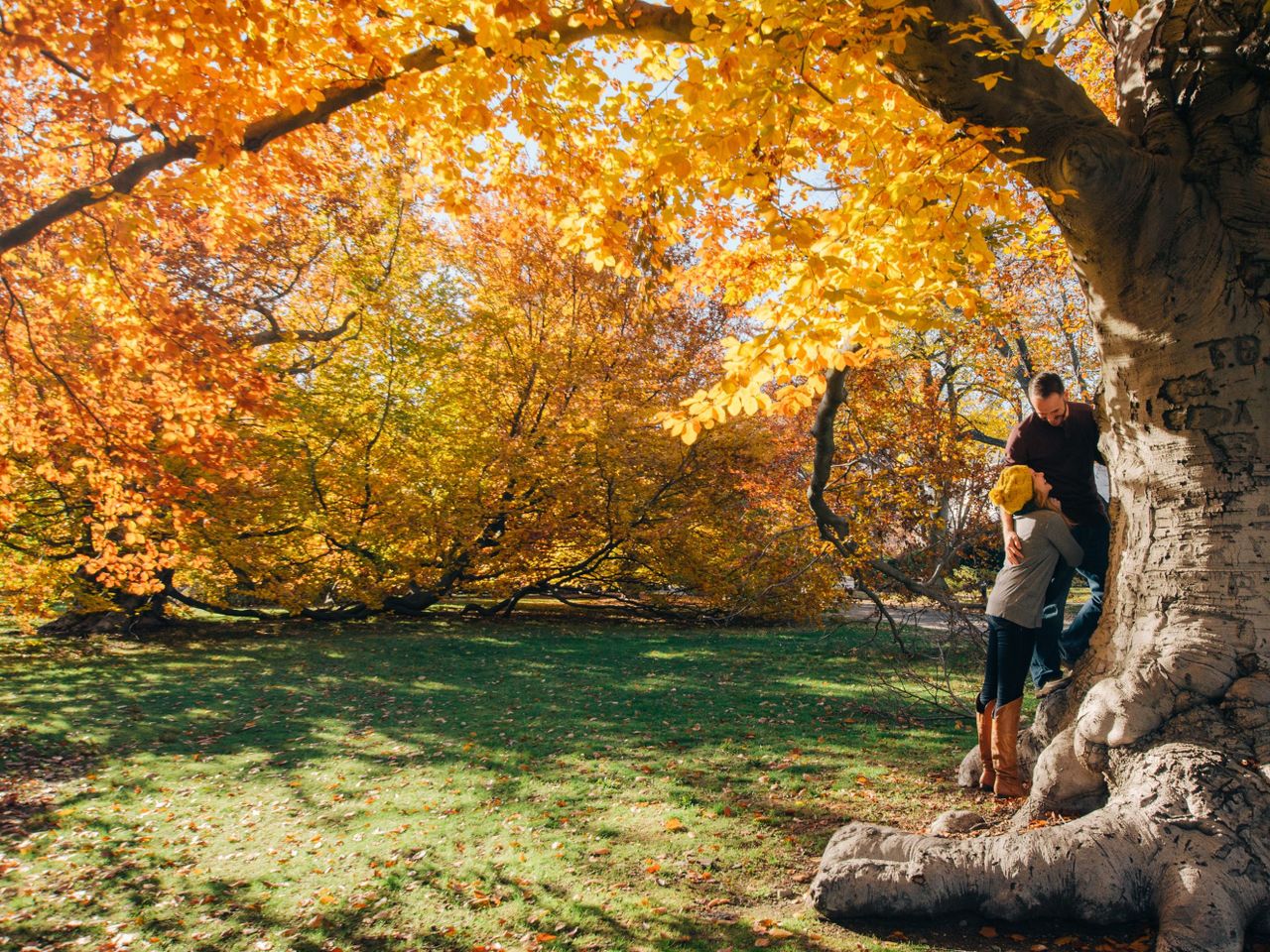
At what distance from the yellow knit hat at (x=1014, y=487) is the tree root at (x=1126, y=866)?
1.40m

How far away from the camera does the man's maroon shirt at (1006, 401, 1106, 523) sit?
4336 mm

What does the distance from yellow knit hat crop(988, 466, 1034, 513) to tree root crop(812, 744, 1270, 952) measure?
1403 mm

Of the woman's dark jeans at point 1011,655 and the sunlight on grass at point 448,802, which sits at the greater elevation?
the woman's dark jeans at point 1011,655

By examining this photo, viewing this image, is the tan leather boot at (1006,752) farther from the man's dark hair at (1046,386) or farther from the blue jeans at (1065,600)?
the man's dark hair at (1046,386)

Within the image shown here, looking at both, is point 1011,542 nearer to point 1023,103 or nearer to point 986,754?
point 986,754

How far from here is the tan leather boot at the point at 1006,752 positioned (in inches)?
165

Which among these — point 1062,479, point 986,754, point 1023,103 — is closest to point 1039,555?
point 1062,479

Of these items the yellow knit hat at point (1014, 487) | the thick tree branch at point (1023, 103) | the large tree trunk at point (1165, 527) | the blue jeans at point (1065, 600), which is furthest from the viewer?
the blue jeans at point (1065, 600)

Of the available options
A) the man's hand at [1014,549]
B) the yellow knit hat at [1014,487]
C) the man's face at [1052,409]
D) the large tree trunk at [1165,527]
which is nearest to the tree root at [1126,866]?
the large tree trunk at [1165,527]

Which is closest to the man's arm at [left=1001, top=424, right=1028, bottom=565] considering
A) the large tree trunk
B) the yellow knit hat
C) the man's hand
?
the man's hand

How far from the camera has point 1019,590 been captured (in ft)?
13.6

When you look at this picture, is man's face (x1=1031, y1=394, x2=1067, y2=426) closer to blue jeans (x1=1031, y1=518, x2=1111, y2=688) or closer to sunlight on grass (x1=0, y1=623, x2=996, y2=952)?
blue jeans (x1=1031, y1=518, x2=1111, y2=688)

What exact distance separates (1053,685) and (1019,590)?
2.38 ft

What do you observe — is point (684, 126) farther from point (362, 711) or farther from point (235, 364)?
point (362, 711)
